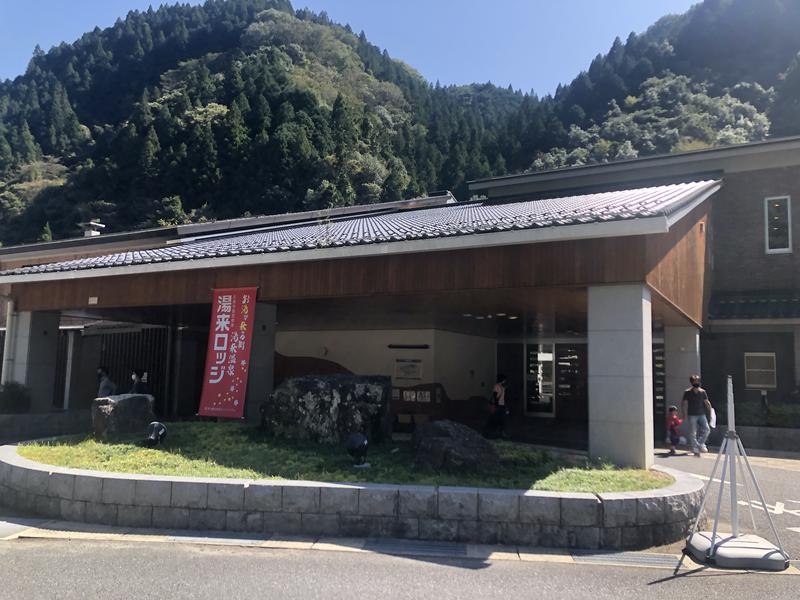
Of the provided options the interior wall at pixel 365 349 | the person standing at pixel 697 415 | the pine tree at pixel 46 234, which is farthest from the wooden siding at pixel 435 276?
the pine tree at pixel 46 234

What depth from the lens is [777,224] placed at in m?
17.5

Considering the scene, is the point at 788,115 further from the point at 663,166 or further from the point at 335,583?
the point at 335,583

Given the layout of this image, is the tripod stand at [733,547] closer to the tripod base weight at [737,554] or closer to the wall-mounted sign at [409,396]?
the tripod base weight at [737,554]

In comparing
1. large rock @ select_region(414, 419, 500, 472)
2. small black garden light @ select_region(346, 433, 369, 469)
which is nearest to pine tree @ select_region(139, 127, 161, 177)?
small black garden light @ select_region(346, 433, 369, 469)

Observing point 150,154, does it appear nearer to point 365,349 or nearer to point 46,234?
point 46,234

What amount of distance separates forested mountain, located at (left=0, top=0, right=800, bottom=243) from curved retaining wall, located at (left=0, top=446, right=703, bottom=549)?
53.1m

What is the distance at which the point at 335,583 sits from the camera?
5223mm

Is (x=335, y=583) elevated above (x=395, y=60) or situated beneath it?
situated beneath

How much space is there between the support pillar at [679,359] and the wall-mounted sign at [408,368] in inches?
238

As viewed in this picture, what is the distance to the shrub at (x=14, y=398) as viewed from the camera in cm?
1321

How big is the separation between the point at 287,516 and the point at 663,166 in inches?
667

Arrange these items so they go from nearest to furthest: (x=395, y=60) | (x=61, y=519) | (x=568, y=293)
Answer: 1. (x=61, y=519)
2. (x=568, y=293)
3. (x=395, y=60)

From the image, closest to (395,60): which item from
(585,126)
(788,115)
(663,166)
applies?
(585,126)

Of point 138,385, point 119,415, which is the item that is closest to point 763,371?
point 119,415
